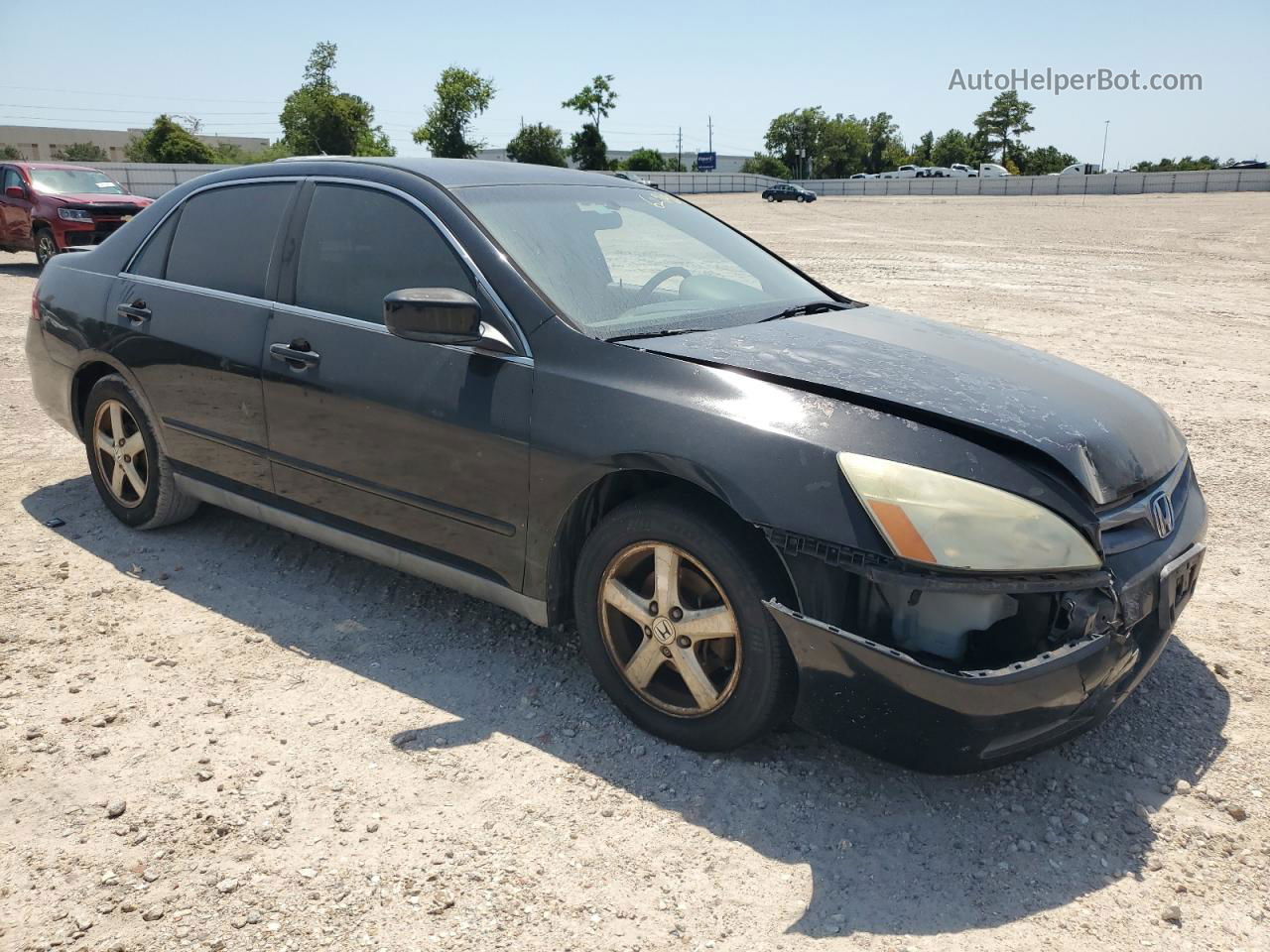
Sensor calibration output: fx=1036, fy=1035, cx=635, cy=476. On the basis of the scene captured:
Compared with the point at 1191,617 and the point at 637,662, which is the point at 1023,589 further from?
the point at 1191,617

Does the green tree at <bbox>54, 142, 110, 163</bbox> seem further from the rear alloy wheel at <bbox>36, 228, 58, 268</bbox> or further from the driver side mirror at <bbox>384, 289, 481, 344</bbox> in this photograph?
the driver side mirror at <bbox>384, 289, 481, 344</bbox>

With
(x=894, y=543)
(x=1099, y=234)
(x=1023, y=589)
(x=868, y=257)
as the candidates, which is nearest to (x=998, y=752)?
(x=1023, y=589)

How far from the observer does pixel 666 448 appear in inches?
111

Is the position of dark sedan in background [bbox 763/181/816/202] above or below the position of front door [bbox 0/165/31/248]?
above

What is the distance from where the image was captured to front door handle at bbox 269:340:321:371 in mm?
3684

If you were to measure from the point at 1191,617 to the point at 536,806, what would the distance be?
2.61 meters

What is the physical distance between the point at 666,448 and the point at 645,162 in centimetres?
9780

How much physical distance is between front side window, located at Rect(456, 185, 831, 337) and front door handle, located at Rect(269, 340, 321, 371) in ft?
2.56

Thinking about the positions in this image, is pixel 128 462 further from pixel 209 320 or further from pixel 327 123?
pixel 327 123

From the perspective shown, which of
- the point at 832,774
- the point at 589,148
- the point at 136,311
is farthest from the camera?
the point at 589,148

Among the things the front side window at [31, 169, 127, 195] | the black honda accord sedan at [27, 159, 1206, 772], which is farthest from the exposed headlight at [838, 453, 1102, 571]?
the front side window at [31, 169, 127, 195]

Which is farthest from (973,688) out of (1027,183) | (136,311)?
(1027,183)

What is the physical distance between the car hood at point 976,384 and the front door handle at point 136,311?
96.7 inches

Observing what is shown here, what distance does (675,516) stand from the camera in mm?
2826
